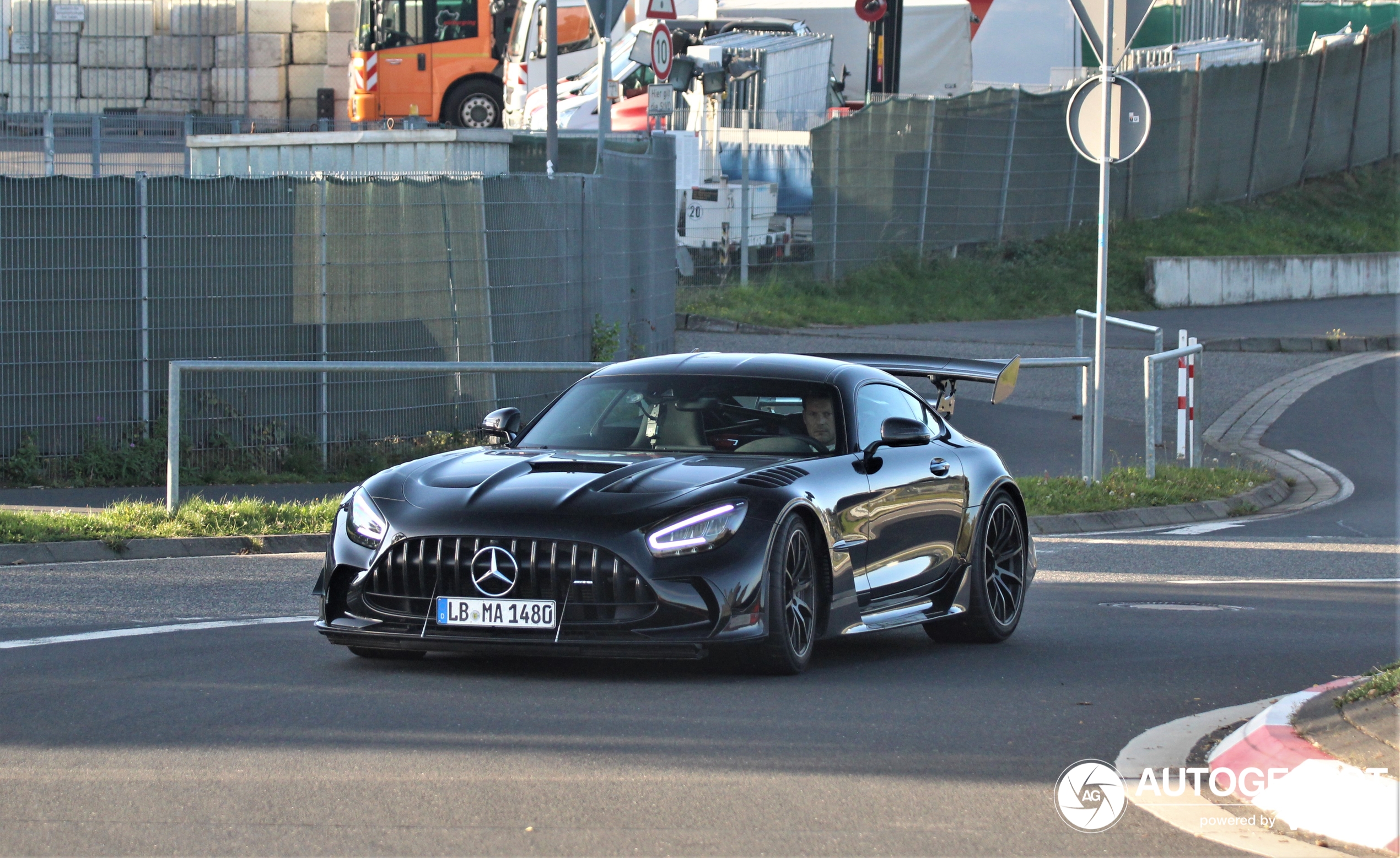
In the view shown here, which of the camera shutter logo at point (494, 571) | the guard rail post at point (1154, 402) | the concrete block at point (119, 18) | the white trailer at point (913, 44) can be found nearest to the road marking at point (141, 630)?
the camera shutter logo at point (494, 571)

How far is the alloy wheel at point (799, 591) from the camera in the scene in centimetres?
726

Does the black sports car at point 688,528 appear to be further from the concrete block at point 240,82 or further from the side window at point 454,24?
the concrete block at point 240,82

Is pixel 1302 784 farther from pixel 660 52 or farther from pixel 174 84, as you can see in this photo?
pixel 174 84

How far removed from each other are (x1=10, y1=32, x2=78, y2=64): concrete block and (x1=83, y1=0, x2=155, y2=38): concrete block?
470mm

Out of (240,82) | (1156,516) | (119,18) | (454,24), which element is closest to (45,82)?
(119,18)

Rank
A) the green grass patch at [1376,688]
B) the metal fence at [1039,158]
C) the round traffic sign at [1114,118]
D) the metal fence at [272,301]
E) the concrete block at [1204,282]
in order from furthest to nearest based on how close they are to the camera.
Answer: the concrete block at [1204,282]
the metal fence at [1039,158]
the round traffic sign at [1114,118]
the metal fence at [272,301]
the green grass patch at [1376,688]

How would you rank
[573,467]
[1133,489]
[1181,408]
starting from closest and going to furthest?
[573,467] < [1133,489] < [1181,408]

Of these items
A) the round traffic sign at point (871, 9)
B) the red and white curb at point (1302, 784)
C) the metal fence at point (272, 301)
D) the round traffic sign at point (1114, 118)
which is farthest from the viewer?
the round traffic sign at point (871, 9)

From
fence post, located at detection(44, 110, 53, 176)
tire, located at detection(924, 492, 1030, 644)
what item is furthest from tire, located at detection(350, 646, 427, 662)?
fence post, located at detection(44, 110, 53, 176)

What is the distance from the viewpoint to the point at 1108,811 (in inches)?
210

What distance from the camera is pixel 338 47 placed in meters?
47.4

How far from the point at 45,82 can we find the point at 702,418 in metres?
42.5

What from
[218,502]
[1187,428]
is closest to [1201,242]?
[1187,428]

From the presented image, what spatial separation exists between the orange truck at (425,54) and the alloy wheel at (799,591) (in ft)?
117
